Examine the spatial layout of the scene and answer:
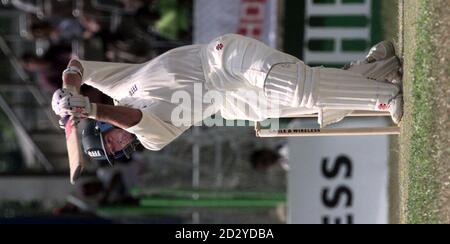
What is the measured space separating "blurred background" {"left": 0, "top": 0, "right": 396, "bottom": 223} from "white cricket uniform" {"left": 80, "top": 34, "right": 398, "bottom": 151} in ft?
14.6

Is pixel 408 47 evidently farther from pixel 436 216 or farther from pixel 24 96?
pixel 24 96

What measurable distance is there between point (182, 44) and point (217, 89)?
5190 mm

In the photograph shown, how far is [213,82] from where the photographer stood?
656 cm

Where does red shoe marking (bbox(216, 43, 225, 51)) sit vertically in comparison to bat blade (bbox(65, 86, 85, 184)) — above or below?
above

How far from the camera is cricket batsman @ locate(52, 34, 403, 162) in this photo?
6.24 m

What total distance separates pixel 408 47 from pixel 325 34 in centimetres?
489

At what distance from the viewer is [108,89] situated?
22.5ft

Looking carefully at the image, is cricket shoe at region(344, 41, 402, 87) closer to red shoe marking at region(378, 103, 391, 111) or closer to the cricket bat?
red shoe marking at region(378, 103, 391, 111)

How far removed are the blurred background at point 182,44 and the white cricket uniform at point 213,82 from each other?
446 cm

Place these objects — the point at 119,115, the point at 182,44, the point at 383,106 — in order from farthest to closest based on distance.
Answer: the point at 182,44, the point at 383,106, the point at 119,115

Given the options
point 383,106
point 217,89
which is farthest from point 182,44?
point 383,106

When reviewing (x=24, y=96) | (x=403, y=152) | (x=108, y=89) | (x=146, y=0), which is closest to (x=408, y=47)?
(x=403, y=152)

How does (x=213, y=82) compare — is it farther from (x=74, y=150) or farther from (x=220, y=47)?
(x=74, y=150)

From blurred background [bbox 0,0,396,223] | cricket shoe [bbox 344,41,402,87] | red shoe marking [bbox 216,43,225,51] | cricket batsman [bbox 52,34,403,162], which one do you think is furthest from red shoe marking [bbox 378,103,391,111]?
blurred background [bbox 0,0,396,223]
